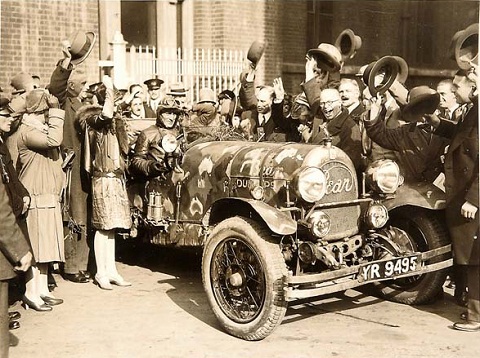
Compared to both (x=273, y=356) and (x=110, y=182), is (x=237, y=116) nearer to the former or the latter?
(x=110, y=182)

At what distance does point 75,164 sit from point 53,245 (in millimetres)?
1174

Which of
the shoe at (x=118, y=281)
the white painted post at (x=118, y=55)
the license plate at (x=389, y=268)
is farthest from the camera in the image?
the white painted post at (x=118, y=55)

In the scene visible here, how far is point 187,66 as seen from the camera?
1326cm

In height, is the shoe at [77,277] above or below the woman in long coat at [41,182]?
below

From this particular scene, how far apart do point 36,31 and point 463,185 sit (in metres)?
7.91

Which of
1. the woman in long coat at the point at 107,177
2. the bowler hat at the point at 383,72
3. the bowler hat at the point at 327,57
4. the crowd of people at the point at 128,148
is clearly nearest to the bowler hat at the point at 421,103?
the crowd of people at the point at 128,148

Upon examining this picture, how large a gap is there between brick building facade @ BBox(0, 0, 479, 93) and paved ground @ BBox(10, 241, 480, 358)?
5.58 metres

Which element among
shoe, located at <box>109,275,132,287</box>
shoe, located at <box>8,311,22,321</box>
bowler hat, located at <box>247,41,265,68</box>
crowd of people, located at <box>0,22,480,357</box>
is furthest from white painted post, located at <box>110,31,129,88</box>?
shoe, located at <box>8,311,22,321</box>

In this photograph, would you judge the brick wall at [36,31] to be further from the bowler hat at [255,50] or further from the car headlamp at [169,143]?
the car headlamp at [169,143]

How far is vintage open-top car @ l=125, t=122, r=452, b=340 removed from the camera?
4930mm

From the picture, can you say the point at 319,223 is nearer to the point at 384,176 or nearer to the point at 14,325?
the point at 384,176

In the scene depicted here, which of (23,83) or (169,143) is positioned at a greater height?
(23,83)

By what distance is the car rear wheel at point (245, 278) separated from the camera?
483 cm

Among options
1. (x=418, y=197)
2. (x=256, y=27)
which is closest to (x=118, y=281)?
(x=418, y=197)
